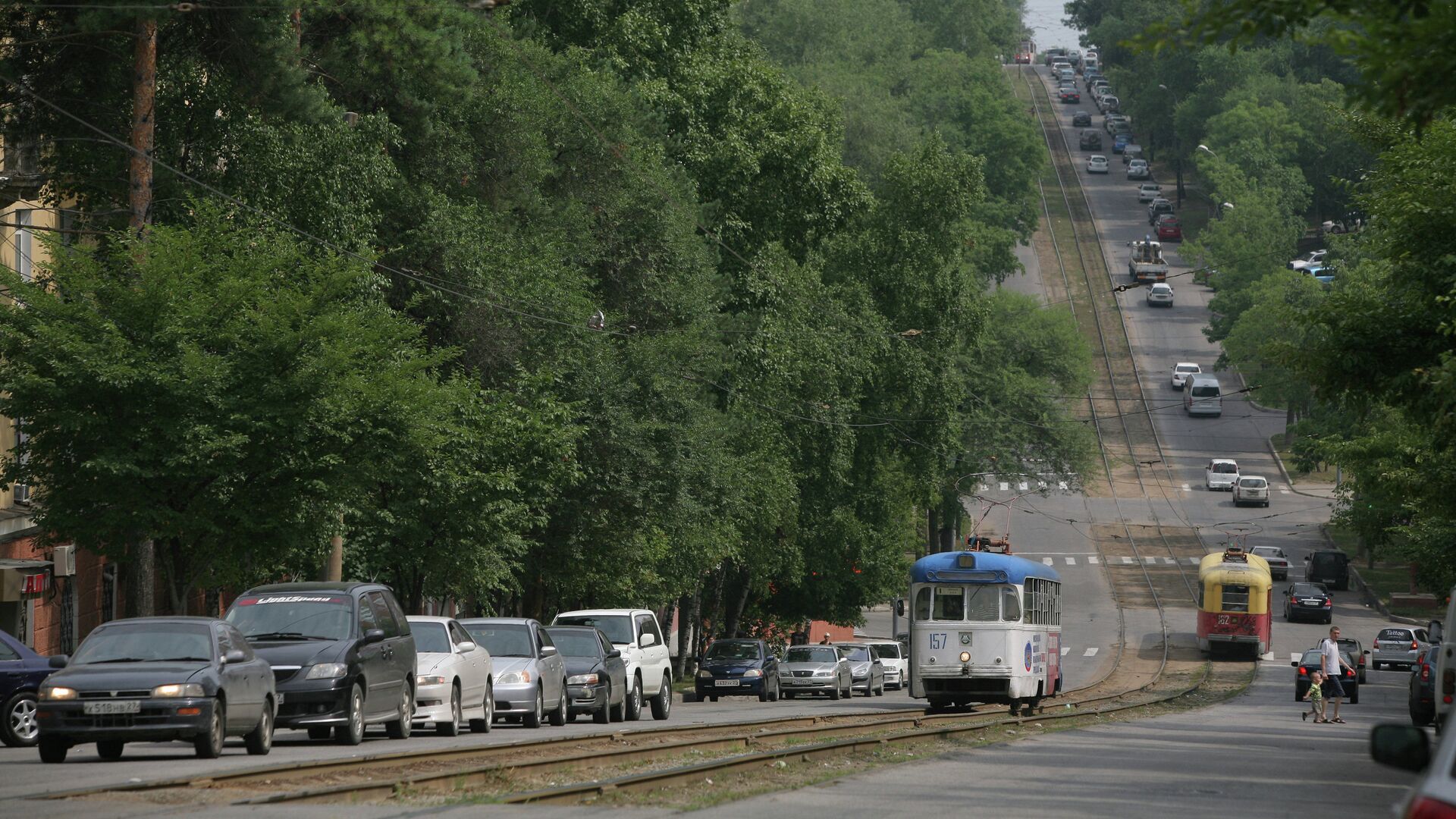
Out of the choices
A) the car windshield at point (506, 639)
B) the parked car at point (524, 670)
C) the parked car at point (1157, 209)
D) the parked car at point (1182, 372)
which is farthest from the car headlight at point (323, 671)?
the parked car at point (1157, 209)

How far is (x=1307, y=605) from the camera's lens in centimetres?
6762

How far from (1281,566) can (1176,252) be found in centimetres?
6260

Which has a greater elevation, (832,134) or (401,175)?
(832,134)

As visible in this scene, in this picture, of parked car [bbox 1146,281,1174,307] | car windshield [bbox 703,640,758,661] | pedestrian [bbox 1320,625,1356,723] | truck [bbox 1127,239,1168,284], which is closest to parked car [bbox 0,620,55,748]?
pedestrian [bbox 1320,625,1356,723]

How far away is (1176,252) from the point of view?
13412cm

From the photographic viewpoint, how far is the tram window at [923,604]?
33969 millimetres

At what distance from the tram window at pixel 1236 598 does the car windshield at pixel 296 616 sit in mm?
41401

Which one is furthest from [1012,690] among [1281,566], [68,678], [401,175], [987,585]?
[1281,566]

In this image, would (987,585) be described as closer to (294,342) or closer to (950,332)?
(294,342)

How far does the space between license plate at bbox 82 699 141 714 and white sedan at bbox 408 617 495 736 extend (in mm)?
5682

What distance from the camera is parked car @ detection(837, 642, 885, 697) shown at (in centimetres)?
4928

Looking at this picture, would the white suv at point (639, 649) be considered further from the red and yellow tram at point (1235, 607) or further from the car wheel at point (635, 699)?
the red and yellow tram at point (1235, 607)

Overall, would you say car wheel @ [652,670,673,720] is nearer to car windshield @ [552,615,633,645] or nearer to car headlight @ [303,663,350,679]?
car windshield @ [552,615,633,645]

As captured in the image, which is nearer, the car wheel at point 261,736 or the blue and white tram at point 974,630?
the car wheel at point 261,736
